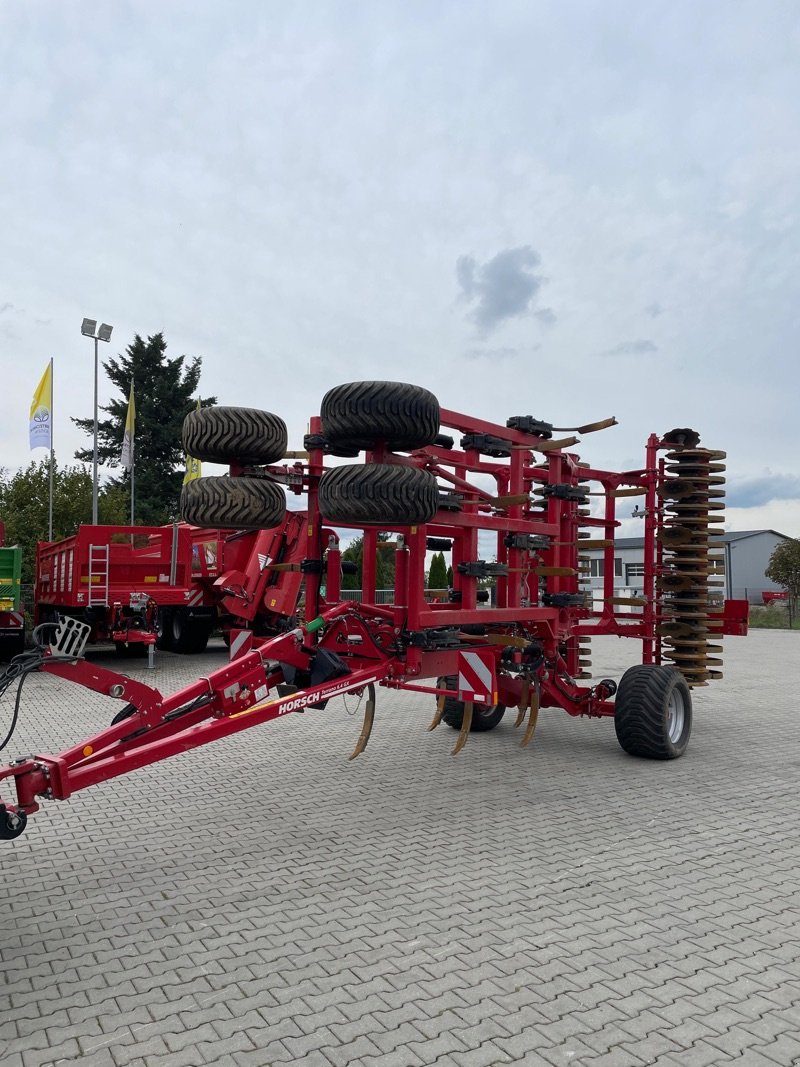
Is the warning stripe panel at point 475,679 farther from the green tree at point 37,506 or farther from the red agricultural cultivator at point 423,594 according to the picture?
the green tree at point 37,506

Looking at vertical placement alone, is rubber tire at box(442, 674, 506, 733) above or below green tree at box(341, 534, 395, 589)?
below

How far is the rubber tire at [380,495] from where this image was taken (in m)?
4.75

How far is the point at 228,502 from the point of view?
5238mm

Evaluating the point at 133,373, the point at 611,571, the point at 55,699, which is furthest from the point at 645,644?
the point at 133,373

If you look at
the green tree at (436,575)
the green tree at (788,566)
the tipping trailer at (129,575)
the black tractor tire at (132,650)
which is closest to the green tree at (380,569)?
the green tree at (436,575)

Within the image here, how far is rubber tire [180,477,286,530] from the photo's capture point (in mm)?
5242

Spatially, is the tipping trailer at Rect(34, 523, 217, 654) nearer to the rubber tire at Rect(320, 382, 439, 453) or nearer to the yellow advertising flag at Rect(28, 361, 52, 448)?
the yellow advertising flag at Rect(28, 361, 52, 448)

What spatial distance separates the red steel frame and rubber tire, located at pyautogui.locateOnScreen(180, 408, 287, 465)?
241mm

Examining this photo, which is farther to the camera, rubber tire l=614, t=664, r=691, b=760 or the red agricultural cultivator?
rubber tire l=614, t=664, r=691, b=760

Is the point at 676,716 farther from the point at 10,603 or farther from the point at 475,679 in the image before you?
the point at 10,603

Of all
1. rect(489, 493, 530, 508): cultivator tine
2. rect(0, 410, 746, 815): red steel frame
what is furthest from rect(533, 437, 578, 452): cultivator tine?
rect(489, 493, 530, 508): cultivator tine

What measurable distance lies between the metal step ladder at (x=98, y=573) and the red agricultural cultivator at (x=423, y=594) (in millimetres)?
7032

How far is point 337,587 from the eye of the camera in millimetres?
6613

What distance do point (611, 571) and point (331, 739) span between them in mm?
3125
